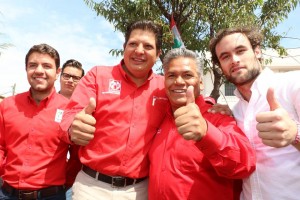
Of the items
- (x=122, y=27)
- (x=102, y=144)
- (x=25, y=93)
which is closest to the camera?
(x=102, y=144)

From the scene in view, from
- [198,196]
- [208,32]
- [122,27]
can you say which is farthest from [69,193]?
[208,32]

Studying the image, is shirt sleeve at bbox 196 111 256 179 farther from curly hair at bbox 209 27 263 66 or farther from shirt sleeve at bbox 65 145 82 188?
shirt sleeve at bbox 65 145 82 188

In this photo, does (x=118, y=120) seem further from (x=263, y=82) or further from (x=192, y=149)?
(x=263, y=82)

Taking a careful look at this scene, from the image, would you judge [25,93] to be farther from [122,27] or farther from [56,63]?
[122,27]

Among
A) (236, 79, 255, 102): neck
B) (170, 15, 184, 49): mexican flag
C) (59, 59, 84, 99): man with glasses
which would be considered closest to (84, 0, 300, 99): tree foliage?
(170, 15, 184, 49): mexican flag

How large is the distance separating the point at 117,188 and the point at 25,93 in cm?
132

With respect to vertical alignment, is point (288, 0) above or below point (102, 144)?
above

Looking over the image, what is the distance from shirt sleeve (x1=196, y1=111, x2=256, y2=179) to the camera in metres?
1.86

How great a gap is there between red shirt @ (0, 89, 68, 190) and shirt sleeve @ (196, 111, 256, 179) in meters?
1.44

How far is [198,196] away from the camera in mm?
2164

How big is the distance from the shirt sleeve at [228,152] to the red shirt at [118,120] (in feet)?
2.18

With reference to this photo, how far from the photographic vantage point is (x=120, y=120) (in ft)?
8.00

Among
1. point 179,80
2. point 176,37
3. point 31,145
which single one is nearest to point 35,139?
point 31,145

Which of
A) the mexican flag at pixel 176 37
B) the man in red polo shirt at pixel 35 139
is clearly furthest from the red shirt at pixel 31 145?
the mexican flag at pixel 176 37
